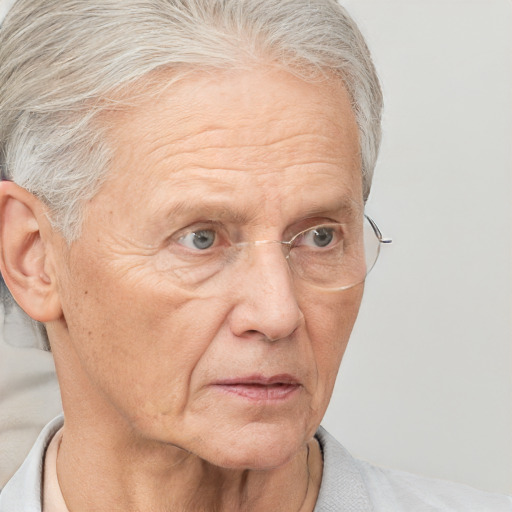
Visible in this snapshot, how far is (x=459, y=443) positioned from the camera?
10.8 ft

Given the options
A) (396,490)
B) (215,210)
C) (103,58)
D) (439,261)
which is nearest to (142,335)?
(215,210)

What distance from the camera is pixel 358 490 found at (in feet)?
7.47

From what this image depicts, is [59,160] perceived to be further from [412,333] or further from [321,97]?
[412,333]

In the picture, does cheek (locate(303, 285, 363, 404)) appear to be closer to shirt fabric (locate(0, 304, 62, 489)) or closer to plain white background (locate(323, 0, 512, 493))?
shirt fabric (locate(0, 304, 62, 489))

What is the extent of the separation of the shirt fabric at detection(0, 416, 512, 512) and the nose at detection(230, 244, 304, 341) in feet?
1.54

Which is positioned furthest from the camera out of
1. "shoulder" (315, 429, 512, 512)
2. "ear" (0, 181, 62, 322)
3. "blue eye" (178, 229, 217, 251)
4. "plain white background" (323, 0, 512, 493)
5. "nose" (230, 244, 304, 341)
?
"plain white background" (323, 0, 512, 493)

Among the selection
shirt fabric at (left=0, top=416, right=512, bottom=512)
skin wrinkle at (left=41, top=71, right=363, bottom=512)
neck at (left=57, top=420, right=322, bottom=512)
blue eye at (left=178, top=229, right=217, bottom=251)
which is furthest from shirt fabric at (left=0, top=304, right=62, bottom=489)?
blue eye at (left=178, top=229, right=217, bottom=251)

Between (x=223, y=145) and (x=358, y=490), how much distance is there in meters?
0.81

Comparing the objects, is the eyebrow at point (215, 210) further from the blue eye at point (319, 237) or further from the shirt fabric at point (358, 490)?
the shirt fabric at point (358, 490)

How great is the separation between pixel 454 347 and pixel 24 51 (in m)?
1.71

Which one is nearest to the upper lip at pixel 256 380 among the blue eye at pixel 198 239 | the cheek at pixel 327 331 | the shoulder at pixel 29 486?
the cheek at pixel 327 331

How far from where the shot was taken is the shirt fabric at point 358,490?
2264 millimetres

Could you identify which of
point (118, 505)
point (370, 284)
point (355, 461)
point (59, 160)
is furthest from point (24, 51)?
point (370, 284)

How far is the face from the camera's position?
1953 mm
